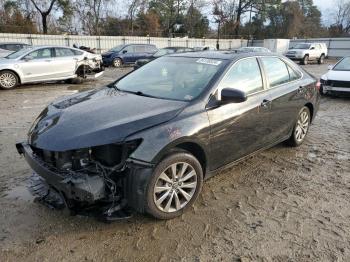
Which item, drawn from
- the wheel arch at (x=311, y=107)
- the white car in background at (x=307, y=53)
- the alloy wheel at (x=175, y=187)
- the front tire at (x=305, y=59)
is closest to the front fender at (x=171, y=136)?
the alloy wheel at (x=175, y=187)

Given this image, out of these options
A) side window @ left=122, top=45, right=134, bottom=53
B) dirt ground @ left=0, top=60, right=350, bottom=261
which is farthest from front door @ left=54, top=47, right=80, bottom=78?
side window @ left=122, top=45, right=134, bottom=53

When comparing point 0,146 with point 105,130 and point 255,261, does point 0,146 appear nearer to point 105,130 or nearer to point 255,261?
point 105,130

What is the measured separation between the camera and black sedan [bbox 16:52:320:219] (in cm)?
Result: 321

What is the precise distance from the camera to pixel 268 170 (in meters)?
4.94

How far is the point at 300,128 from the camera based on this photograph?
19.1 ft

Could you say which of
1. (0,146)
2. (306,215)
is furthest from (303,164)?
(0,146)

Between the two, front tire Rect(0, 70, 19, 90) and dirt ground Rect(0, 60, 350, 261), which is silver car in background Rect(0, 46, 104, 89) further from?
dirt ground Rect(0, 60, 350, 261)

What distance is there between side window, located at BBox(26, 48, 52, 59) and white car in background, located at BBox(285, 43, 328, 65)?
20.2 meters

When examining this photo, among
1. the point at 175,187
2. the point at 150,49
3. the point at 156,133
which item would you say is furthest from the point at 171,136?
the point at 150,49

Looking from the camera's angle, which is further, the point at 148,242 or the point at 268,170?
the point at 268,170

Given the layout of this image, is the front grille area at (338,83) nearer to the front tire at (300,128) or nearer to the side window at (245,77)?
the front tire at (300,128)

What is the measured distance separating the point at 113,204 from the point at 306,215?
2027mm

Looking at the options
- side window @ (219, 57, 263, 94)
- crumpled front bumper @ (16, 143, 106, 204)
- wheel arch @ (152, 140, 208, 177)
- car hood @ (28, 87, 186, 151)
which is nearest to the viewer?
crumpled front bumper @ (16, 143, 106, 204)

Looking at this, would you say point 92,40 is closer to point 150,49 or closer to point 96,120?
point 150,49
